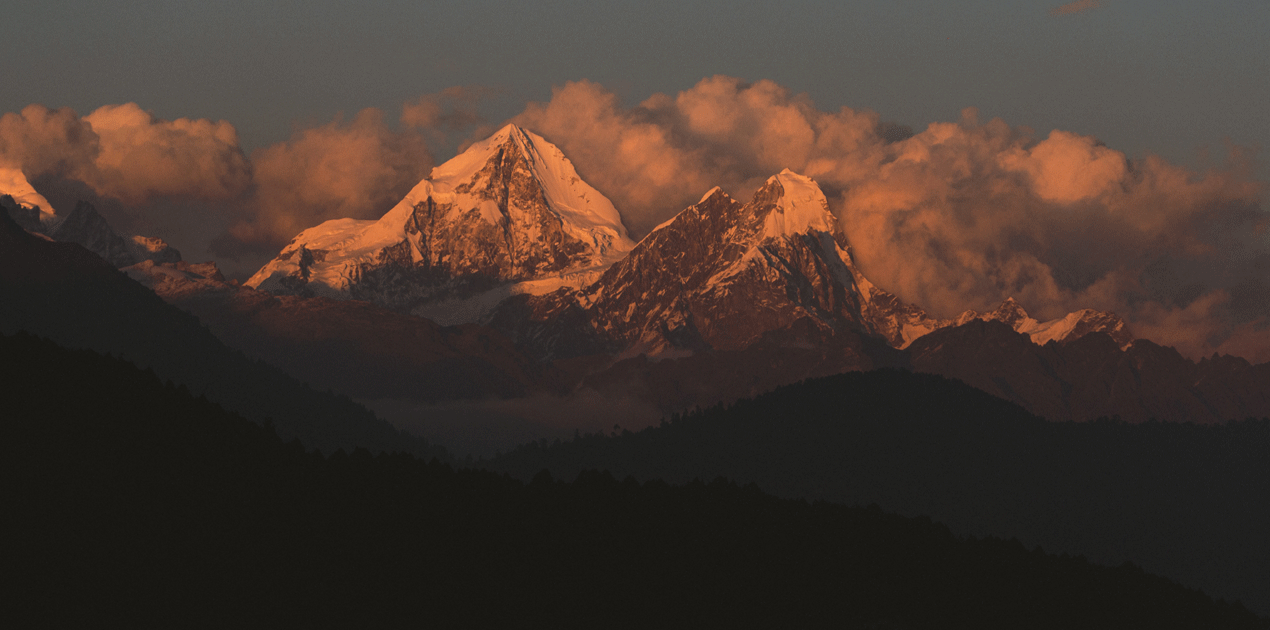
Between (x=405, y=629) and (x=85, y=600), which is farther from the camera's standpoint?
(x=405, y=629)

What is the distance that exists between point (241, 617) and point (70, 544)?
21.8m

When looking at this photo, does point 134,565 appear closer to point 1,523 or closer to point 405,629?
point 1,523

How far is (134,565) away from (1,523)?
14968 mm

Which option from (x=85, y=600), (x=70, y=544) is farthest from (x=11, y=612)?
(x=70, y=544)

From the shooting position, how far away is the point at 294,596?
199 metres

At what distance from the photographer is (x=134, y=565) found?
194 m

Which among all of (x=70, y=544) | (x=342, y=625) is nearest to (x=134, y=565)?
(x=70, y=544)

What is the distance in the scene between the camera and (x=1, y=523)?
191375mm

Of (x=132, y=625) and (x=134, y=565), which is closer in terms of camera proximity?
(x=132, y=625)

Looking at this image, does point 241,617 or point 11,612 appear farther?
point 241,617

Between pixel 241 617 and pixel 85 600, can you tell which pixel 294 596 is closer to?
pixel 241 617

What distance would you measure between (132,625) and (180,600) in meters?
11.1

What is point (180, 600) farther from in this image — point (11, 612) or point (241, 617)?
point (11, 612)

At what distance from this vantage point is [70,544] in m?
193
